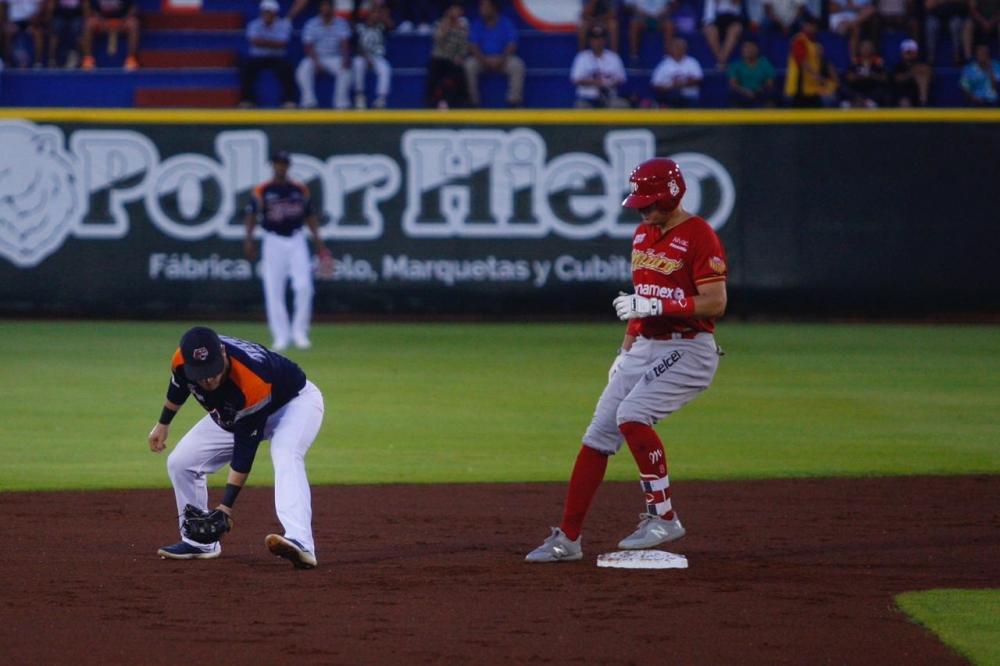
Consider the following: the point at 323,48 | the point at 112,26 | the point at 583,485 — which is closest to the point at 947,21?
the point at 323,48

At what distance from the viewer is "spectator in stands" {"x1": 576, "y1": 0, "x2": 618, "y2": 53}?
2378cm

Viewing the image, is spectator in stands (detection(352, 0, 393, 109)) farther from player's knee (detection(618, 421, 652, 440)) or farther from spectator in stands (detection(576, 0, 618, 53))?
player's knee (detection(618, 421, 652, 440))

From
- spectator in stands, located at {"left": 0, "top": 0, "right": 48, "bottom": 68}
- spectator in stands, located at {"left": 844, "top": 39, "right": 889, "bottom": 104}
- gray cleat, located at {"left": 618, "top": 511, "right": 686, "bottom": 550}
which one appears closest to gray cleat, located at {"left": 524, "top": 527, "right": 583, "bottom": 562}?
gray cleat, located at {"left": 618, "top": 511, "right": 686, "bottom": 550}

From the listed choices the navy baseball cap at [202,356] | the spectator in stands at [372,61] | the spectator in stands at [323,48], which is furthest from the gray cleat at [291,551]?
the spectator in stands at [323,48]

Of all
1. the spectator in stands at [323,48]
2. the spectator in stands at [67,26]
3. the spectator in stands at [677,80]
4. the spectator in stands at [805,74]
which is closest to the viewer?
the spectator in stands at [805,74]

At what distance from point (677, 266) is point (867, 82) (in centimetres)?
1624

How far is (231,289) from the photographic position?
2195 cm

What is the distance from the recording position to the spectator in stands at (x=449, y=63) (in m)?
22.5

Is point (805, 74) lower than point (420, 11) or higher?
lower

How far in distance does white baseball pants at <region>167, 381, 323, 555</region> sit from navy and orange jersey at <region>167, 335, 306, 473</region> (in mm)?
110

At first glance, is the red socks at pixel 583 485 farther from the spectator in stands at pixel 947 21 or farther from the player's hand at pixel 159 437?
the spectator in stands at pixel 947 21

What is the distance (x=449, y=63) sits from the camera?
2259 cm

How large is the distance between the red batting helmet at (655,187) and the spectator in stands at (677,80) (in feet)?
51.9

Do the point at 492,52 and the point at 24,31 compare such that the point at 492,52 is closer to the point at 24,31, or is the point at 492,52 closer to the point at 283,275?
the point at 283,275
